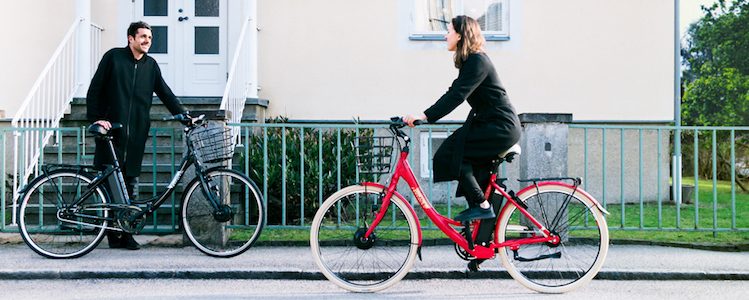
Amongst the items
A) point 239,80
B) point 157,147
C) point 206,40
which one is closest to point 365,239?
point 157,147

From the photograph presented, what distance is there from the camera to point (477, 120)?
5758 millimetres

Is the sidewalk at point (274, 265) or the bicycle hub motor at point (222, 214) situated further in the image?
the bicycle hub motor at point (222, 214)

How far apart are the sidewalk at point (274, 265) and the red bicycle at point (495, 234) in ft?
1.98

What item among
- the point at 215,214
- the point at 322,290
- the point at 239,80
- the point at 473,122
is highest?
the point at 239,80

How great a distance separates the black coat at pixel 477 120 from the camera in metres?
5.62

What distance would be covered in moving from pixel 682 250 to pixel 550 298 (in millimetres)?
2428

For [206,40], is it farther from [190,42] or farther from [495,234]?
[495,234]

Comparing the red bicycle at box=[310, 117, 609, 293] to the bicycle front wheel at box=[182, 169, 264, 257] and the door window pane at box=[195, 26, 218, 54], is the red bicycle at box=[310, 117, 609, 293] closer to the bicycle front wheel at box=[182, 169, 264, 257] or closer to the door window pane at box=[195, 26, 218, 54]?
the bicycle front wheel at box=[182, 169, 264, 257]

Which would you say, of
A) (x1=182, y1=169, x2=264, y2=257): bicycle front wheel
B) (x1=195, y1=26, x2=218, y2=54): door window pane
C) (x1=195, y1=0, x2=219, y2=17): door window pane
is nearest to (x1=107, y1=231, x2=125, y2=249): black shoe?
(x1=182, y1=169, x2=264, y2=257): bicycle front wheel

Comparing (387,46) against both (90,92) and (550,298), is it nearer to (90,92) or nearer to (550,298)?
(90,92)

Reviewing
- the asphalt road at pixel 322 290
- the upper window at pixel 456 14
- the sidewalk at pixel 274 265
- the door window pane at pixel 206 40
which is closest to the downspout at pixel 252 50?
the door window pane at pixel 206 40

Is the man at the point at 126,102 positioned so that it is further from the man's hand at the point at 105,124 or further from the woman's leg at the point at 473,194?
the woman's leg at the point at 473,194

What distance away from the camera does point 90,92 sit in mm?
Result: 7344

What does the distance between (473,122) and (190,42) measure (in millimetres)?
7389
